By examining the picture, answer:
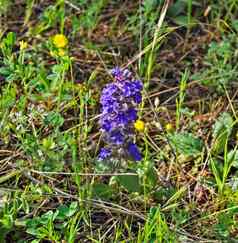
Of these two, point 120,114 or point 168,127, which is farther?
point 168,127

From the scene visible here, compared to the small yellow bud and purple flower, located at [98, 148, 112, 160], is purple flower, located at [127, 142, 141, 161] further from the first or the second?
the small yellow bud

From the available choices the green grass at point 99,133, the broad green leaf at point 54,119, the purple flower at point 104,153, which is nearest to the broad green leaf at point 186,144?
the green grass at point 99,133

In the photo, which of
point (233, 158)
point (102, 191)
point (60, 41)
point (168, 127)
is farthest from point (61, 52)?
point (233, 158)

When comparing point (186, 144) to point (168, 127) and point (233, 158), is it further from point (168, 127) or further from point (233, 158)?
point (233, 158)

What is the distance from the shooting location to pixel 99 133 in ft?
7.86

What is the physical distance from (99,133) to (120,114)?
13.2 inches

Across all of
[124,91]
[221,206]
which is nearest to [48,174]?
[124,91]

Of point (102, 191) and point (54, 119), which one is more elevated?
point (54, 119)

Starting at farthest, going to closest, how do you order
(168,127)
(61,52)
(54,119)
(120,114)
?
(61,52) < (168,127) < (54,119) < (120,114)

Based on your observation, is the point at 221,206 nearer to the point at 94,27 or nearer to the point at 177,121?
the point at 177,121

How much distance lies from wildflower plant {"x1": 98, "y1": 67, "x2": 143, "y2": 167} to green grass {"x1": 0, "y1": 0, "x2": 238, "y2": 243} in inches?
2.0

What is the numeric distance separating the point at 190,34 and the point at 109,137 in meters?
0.85

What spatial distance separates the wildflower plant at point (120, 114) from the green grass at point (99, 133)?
52 mm

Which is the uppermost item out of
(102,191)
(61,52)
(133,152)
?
(61,52)
